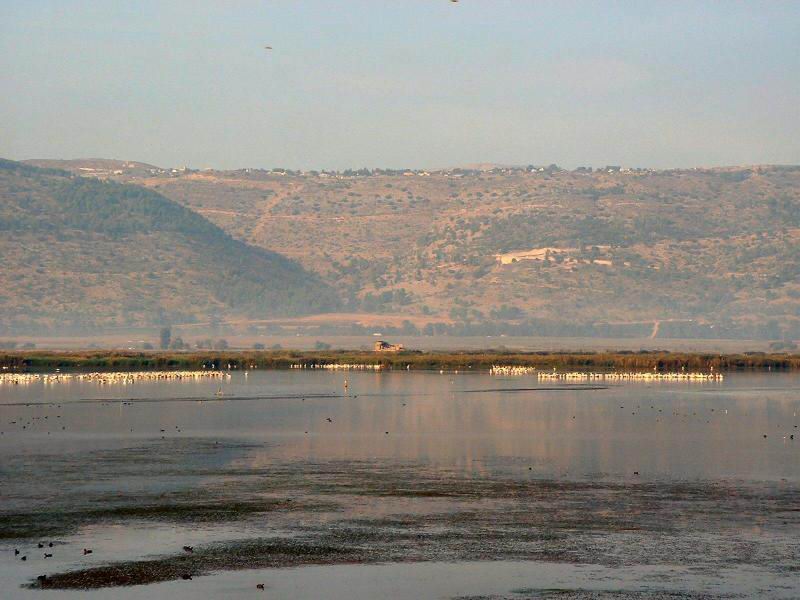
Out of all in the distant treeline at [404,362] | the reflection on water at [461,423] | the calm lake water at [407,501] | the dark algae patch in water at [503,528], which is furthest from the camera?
the distant treeline at [404,362]

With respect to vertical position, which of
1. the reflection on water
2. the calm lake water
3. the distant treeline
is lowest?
the distant treeline

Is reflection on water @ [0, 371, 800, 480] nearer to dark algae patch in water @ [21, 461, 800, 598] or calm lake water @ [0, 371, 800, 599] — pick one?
calm lake water @ [0, 371, 800, 599]

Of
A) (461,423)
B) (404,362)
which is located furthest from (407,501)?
(404,362)

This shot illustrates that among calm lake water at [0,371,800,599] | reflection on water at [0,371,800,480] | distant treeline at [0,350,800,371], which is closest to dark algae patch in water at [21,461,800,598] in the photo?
calm lake water at [0,371,800,599]

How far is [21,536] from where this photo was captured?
112 feet

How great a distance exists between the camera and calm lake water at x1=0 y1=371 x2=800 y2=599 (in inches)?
1176

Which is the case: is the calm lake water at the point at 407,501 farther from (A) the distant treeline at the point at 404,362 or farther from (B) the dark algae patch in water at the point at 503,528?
(A) the distant treeline at the point at 404,362

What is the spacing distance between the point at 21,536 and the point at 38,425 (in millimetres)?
32785

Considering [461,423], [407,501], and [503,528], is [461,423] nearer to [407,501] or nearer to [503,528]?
[407,501]

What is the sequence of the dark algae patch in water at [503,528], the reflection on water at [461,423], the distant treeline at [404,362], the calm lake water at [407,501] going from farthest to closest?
the distant treeline at [404,362]
the reflection on water at [461,423]
the dark algae patch in water at [503,528]
the calm lake water at [407,501]

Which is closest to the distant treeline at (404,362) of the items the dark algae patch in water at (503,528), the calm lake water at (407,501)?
the calm lake water at (407,501)

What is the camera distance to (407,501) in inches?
1564

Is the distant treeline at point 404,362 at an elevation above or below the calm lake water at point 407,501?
below

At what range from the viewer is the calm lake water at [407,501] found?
2988cm
